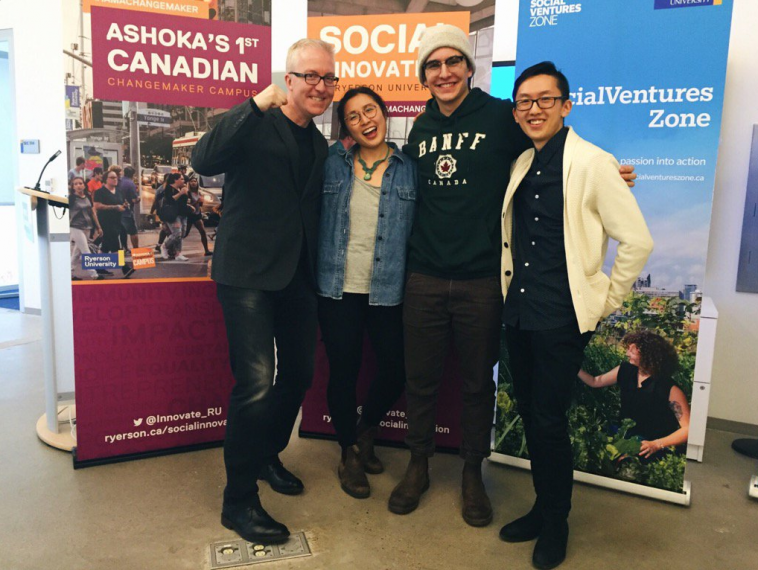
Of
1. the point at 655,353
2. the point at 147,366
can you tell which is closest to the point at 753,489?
the point at 655,353

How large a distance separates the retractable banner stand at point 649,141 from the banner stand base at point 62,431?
2.54 meters

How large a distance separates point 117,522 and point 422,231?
5.49ft

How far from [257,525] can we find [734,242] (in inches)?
115

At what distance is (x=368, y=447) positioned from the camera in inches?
107

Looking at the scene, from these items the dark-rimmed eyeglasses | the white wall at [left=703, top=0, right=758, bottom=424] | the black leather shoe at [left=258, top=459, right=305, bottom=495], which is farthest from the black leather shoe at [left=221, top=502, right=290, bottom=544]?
the white wall at [left=703, top=0, right=758, bottom=424]

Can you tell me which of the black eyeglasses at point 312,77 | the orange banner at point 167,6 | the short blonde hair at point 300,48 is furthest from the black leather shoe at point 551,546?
Result: the orange banner at point 167,6

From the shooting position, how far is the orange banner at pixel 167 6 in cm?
253

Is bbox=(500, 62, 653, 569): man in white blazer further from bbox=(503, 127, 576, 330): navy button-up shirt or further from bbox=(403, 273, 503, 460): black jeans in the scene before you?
bbox=(403, 273, 503, 460): black jeans

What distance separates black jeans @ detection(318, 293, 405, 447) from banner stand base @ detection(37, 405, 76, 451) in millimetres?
1475

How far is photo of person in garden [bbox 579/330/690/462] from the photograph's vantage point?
8.37 ft

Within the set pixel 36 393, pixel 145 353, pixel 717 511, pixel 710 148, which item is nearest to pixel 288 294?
pixel 145 353

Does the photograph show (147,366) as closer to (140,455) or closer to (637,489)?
(140,455)

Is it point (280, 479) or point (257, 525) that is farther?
point (280, 479)

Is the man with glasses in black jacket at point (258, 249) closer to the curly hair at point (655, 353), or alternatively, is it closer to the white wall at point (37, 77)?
the curly hair at point (655, 353)
